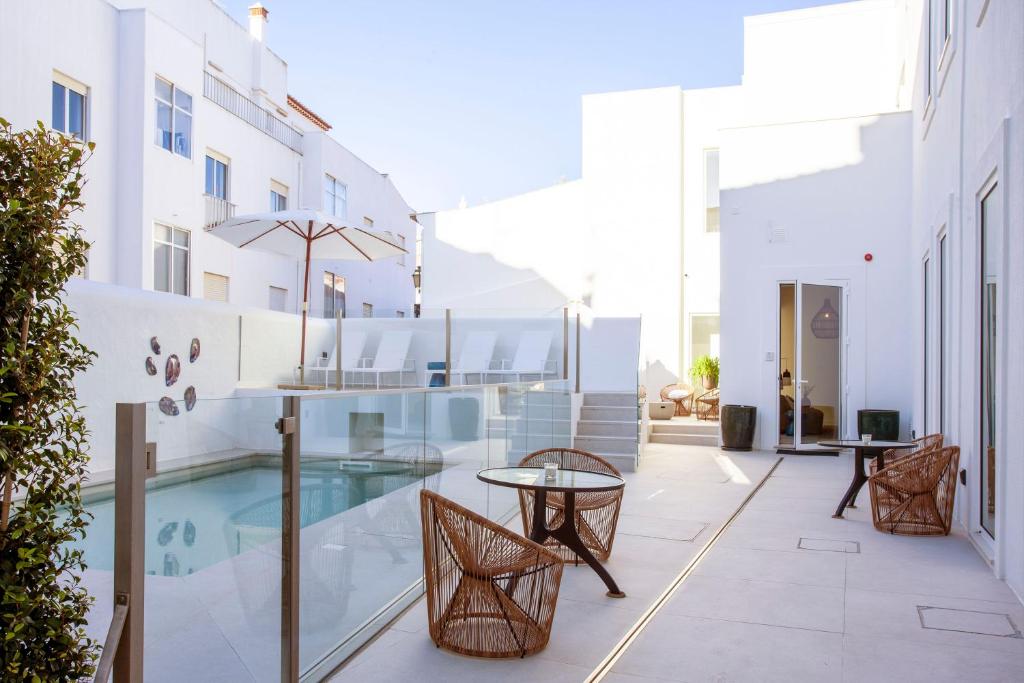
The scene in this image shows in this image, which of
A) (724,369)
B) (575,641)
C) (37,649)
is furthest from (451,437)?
(724,369)

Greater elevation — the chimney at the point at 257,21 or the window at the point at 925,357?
the chimney at the point at 257,21

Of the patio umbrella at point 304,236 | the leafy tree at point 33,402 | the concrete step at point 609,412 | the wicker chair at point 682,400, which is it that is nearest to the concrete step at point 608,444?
the concrete step at point 609,412

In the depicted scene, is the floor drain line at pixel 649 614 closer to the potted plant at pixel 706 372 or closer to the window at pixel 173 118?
the potted plant at pixel 706 372

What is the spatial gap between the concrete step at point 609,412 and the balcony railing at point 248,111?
10555 millimetres

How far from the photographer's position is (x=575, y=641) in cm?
376

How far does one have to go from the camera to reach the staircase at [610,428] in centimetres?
972

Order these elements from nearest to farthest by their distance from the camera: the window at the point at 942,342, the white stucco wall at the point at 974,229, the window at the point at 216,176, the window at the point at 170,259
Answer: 1. the white stucco wall at the point at 974,229
2. the window at the point at 942,342
3. the window at the point at 170,259
4. the window at the point at 216,176

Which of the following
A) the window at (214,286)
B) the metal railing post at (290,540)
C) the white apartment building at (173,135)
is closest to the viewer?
the metal railing post at (290,540)

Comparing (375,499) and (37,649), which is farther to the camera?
(375,499)

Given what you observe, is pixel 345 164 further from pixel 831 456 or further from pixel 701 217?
pixel 831 456

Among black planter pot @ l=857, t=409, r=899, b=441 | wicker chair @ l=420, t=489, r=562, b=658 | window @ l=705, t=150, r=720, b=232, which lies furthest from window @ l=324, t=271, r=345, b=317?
wicker chair @ l=420, t=489, r=562, b=658

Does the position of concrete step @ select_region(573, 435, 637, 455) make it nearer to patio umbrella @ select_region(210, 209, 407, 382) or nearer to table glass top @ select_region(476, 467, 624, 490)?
patio umbrella @ select_region(210, 209, 407, 382)

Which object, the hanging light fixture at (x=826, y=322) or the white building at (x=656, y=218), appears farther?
the white building at (x=656, y=218)

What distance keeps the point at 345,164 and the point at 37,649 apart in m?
21.2
